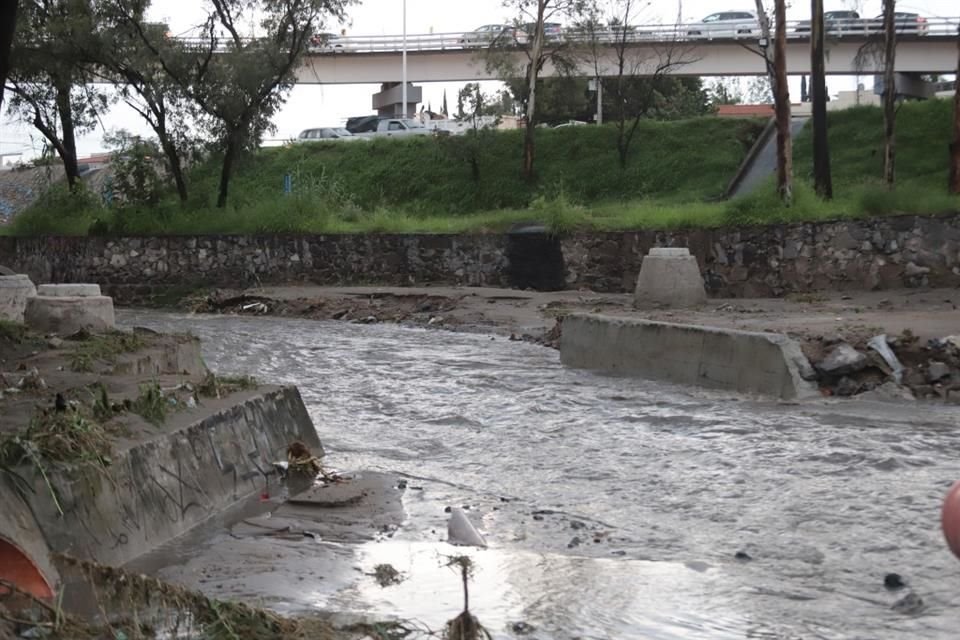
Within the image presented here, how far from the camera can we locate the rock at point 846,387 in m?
12.2

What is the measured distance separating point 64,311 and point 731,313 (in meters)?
9.23

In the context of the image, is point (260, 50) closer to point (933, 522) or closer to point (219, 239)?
point (219, 239)

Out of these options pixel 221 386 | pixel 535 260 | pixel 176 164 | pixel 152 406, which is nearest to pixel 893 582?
pixel 152 406

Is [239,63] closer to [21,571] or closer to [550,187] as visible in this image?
[550,187]

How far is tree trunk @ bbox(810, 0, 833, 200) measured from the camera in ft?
88.3

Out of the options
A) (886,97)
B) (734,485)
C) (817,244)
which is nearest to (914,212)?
(817,244)

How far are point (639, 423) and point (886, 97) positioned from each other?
24.1 meters

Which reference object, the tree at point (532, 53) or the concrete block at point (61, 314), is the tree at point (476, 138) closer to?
the tree at point (532, 53)

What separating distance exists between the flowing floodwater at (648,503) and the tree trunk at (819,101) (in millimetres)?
14936

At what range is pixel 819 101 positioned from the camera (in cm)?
2811

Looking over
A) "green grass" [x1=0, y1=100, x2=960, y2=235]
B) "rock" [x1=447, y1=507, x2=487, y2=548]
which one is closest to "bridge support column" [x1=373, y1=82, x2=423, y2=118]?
"green grass" [x1=0, y1=100, x2=960, y2=235]

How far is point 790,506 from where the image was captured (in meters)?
8.02

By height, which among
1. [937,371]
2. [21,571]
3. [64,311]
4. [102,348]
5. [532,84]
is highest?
[532,84]

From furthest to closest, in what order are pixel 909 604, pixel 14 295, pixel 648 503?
pixel 14 295
pixel 648 503
pixel 909 604
